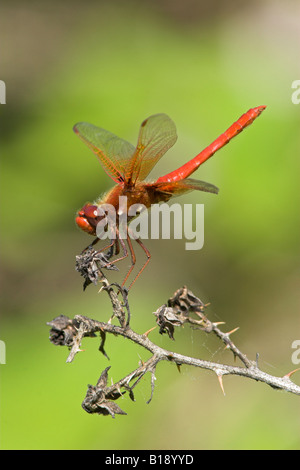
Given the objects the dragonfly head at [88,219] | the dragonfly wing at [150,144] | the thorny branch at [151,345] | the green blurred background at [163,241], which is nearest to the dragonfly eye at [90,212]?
the dragonfly head at [88,219]

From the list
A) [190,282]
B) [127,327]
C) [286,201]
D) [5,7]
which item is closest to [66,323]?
[127,327]

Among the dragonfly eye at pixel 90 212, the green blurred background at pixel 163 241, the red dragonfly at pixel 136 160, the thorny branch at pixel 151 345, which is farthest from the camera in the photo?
the green blurred background at pixel 163 241

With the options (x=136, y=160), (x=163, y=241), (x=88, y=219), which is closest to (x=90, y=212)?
(x=88, y=219)

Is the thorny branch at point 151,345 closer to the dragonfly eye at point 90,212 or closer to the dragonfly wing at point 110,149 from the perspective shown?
the dragonfly eye at point 90,212

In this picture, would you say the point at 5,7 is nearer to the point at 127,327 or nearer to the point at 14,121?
the point at 14,121

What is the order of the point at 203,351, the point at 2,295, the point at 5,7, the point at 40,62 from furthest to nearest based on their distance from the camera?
the point at 5,7, the point at 40,62, the point at 2,295, the point at 203,351
